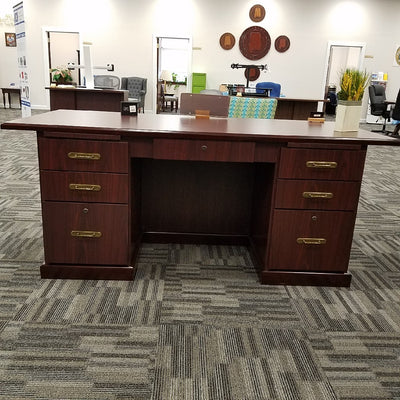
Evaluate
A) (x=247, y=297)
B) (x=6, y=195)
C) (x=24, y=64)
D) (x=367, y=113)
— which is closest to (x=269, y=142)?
(x=247, y=297)

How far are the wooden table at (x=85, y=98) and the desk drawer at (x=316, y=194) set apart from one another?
4.26 m

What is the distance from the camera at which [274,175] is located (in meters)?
1.86

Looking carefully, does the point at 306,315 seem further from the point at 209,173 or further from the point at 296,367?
the point at 209,173

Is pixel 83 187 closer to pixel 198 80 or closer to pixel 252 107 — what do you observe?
pixel 252 107

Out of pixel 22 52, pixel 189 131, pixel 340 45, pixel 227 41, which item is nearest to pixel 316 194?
pixel 189 131

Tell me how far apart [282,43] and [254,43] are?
2.14 feet

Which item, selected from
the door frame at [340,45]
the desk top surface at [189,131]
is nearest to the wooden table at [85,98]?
the desk top surface at [189,131]

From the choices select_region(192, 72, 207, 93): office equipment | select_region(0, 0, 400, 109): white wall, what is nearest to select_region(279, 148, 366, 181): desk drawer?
select_region(192, 72, 207, 93): office equipment

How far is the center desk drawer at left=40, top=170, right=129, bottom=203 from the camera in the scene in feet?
5.96

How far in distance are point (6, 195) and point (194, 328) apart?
231cm

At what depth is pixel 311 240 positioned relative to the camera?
1932 millimetres

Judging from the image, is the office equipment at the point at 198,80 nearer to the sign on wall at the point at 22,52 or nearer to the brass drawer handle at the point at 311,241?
the sign on wall at the point at 22,52

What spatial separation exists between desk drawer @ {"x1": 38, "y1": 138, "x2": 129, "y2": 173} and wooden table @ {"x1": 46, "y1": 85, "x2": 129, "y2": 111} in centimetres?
401

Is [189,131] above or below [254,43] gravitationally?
below
